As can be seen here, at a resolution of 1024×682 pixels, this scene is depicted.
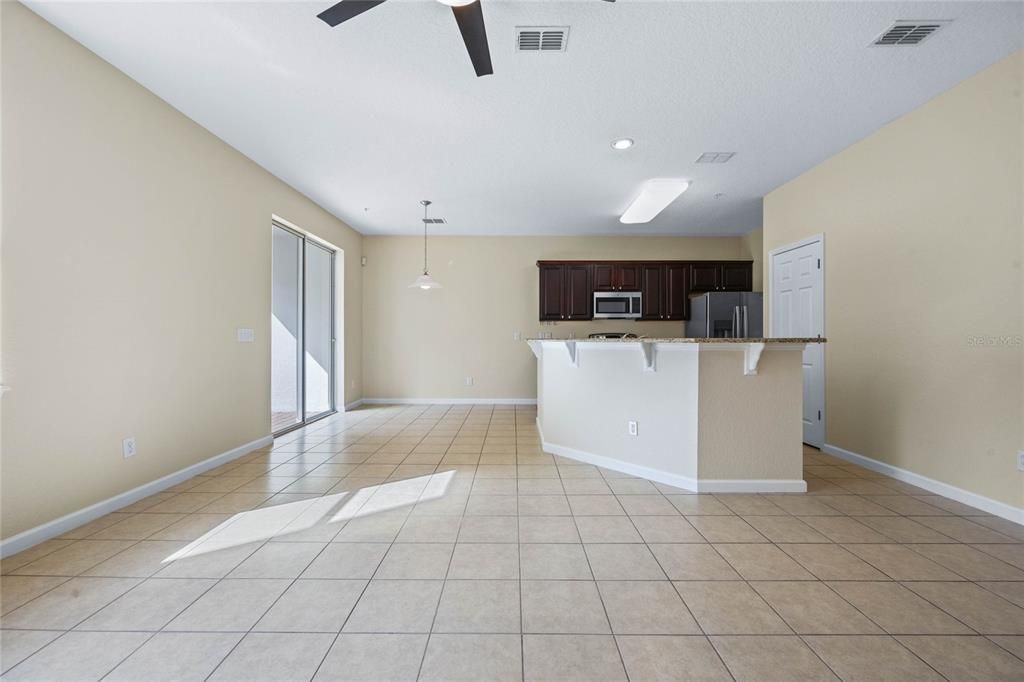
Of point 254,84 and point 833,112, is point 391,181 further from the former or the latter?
point 833,112

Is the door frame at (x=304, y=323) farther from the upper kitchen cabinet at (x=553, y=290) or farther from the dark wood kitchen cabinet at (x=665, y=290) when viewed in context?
the dark wood kitchen cabinet at (x=665, y=290)

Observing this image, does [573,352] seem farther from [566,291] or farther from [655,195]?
[566,291]

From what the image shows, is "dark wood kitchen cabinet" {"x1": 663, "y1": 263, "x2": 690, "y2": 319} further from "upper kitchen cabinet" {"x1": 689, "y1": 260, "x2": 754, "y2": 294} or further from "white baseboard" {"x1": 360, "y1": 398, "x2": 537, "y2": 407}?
"white baseboard" {"x1": 360, "y1": 398, "x2": 537, "y2": 407}

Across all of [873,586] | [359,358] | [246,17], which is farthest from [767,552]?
[359,358]

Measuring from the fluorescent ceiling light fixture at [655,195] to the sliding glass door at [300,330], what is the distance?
13.3 feet

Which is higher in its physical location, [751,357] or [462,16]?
[462,16]

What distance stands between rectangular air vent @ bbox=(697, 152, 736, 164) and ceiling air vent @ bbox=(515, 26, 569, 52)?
2.05 metres

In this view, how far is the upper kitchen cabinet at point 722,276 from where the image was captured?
21.5 feet

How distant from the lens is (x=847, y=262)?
371cm

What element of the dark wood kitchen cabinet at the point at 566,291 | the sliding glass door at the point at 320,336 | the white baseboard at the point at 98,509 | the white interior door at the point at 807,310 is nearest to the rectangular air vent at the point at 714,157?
the white interior door at the point at 807,310

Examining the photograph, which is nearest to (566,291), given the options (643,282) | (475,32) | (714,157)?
(643,282)

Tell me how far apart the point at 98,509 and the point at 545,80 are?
378cm

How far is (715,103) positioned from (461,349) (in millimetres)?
4958

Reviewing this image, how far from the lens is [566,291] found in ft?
22.0
